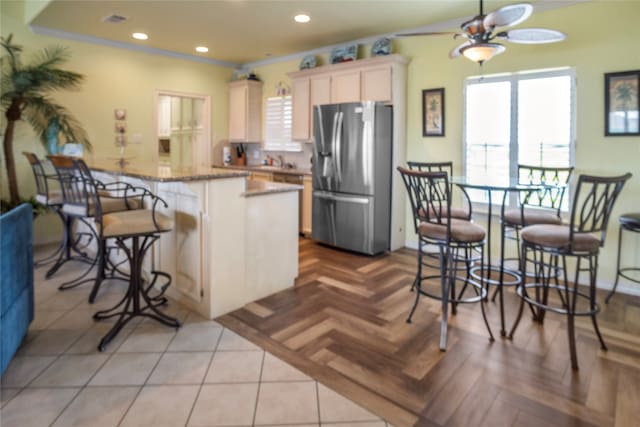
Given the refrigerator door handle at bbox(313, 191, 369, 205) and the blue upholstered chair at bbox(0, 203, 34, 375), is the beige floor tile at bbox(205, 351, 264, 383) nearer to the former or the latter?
the blue upholstered chair at bbox(0, 203, 34, 375)

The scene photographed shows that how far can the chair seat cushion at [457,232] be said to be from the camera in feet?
8.14

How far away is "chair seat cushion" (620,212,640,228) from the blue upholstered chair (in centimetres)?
414

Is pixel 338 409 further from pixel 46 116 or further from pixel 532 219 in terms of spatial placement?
pixel 46 116

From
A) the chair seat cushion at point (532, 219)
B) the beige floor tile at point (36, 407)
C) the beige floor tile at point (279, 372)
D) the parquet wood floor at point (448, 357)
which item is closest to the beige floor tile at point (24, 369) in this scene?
the beige floor tile at point (36, 407)

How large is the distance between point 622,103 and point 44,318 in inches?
190

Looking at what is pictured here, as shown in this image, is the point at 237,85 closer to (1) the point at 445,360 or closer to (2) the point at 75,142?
(2) the point at 75,142

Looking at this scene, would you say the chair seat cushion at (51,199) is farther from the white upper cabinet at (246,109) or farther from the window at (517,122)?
the window at (517,122)

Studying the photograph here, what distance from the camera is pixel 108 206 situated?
123 inches

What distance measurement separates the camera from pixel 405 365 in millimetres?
2217

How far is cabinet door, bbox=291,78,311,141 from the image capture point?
540 centimetres

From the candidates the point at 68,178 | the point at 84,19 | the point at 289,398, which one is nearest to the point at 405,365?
the point at 289,398

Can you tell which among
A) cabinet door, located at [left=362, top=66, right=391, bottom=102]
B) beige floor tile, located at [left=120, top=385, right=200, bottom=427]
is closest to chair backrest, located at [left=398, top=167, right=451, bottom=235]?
beige floor tile, located at [left=120, top=385, right=200, bottom=427]

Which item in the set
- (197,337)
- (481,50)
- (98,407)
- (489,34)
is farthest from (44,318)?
(489,34)

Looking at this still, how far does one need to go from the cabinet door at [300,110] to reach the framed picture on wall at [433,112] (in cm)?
165
